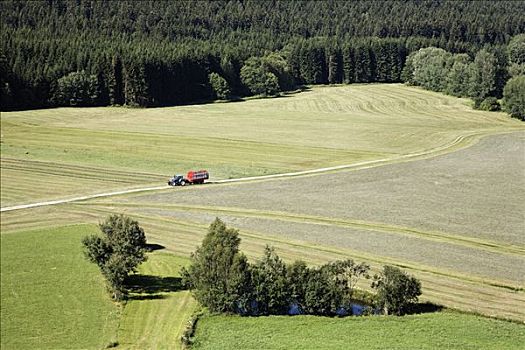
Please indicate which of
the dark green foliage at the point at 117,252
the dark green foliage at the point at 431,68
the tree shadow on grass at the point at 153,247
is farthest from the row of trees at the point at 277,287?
the dark green foliage at the point at 431,68

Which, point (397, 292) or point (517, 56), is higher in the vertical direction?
point (517, 56)

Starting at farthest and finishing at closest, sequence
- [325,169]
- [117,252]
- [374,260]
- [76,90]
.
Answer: [76,90], [325,169], [374,260], [117,252]

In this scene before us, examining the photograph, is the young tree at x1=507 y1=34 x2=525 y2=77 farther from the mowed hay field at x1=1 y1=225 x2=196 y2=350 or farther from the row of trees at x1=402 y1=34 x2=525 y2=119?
the mowed hay field at x1=1 y1=225 x2=196 y2=350

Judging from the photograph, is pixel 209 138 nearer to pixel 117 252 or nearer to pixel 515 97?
pixel 515 97

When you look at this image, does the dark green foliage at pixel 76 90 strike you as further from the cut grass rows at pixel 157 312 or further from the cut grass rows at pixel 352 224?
the cut grass rows at pixel 157 312

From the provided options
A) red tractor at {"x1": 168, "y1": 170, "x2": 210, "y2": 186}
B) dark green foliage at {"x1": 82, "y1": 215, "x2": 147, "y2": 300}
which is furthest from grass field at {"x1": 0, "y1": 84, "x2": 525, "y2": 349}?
red tractor at {"x1": 168, "y1": 170, "x2": 210, "y2": 186}

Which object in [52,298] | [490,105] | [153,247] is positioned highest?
[490,105]

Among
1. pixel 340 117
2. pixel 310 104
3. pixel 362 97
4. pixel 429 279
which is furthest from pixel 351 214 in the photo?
pixel 362 97

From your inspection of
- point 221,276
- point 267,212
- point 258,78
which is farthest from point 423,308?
point 258,78
